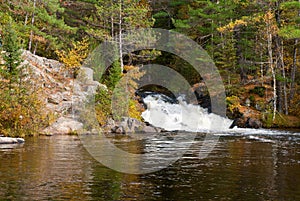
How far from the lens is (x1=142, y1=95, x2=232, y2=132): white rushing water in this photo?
3653cm

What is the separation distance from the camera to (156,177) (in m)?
13.9

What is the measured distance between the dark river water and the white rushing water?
15760mm

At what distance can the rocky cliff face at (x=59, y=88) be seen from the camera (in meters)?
30.3

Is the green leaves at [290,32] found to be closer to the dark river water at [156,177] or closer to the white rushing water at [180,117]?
the white rushing water at [180,117]

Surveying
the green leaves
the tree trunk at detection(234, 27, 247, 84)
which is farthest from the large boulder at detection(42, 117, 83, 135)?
the tree trunk at detection(234, 27, 247, 84)

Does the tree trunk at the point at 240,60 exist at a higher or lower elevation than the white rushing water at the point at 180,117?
higher

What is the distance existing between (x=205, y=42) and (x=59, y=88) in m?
21.7

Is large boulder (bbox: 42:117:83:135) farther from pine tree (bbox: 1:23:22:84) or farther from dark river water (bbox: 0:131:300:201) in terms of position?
dark river water (bbox: 0:131:300:201)

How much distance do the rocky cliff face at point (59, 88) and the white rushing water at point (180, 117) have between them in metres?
6.41

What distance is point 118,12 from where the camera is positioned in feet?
136

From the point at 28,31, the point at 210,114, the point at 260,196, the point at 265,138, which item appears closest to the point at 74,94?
the point at 28,31

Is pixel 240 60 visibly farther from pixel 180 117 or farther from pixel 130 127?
pixel 130 127

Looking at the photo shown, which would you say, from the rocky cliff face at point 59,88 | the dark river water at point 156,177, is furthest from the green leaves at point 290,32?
the rocky cliff face at point 59,88

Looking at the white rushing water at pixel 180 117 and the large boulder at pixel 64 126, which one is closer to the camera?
the large boulder at pixel 64 126
